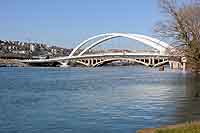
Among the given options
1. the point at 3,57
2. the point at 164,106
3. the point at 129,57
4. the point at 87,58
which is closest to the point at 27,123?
the point at 164,106

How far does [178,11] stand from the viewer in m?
31.2

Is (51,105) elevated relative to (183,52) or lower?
lower

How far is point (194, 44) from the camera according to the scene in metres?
29.6

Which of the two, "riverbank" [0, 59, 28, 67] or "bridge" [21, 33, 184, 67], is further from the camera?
"riverbank" [0, 59, 28, 67]

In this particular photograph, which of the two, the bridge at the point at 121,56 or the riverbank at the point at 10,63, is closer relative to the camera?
the bridge at the point at 121,56

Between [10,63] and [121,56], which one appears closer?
[121,56]

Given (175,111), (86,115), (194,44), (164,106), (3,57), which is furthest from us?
(3,57)

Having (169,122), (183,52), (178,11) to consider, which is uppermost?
(178,11)

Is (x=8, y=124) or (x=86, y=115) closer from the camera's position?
(x=8, y=124)

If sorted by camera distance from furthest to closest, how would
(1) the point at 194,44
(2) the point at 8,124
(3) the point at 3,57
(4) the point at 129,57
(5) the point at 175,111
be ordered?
(3) the point at 3,57 < (4) the point at 129,57 < (1) the point at 194,44 < (5) the point at 175,111 < (2) the point at 8,124

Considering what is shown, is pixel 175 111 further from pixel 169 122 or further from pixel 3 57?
pixel 3 57

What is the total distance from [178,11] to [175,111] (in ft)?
45.2

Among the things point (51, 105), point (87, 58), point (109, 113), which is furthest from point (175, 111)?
point (87, 58)

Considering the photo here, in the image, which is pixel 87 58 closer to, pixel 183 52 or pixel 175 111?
pixel 183 52
